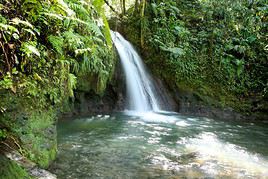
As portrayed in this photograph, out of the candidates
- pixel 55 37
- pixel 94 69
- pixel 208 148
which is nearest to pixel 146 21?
pixel 94 69

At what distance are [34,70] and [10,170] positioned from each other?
153cm

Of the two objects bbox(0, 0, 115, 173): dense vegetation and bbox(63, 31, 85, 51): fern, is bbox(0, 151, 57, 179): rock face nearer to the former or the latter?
bbox(0, 0, 115, 173): dense vegetation

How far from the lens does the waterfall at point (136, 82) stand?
30.8ft

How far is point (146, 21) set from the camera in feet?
34.8

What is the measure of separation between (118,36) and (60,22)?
20.3 ft

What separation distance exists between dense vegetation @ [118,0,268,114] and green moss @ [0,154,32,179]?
751cm

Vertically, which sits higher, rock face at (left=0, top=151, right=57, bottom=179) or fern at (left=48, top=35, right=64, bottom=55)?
fern at (left=48, top=35, right=64, bottom=55)

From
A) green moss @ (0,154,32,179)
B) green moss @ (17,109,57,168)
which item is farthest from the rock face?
green moss @ (17,109,57,168)

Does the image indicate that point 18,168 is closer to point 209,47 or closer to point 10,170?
point 10,170

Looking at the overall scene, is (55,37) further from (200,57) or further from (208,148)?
(200,57)

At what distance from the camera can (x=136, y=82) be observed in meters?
9.61

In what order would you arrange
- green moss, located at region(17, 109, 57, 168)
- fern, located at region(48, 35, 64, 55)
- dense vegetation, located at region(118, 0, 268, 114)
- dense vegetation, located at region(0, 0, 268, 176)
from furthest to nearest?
dense vegetation, located at region(118, 0, 268, 114) < dense vegetation, located at region(0, 0, 268, 176) < fern, located at region(48, 35, 64, 55) < green moss, located at region(17, 109, 57, 168)

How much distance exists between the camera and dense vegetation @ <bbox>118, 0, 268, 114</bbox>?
32.8ft

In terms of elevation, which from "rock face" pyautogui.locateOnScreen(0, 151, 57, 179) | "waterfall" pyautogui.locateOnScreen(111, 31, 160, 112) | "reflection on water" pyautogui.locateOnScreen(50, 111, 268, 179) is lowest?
"reflection on water" pyautogui.locateOnScreen(50, 111, 268, 179)
